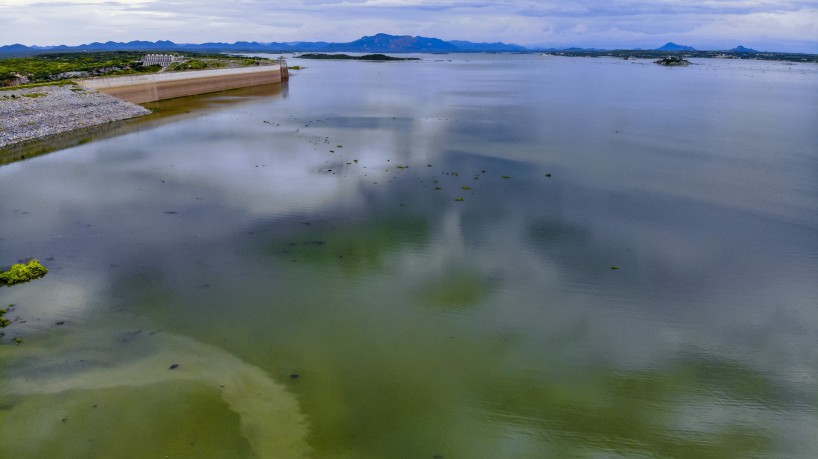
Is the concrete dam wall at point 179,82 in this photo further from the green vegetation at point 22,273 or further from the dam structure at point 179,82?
the green vegetation at point 22,273

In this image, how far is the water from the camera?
7.25 metres

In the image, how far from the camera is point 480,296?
1088 centimetres

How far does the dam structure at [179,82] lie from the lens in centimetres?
3866

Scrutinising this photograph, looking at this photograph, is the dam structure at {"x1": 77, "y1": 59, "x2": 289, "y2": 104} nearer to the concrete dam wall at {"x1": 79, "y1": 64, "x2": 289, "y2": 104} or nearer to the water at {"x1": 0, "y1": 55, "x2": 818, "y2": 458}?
the concrete dam wall at {"x1": 79, "y1": 64, "x2": 289, "y2": 104}

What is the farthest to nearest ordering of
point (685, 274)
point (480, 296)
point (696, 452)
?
point (685, 274), point (480, 296), point (696, 452)

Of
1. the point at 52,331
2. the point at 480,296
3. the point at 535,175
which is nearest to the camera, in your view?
the point at 52,331

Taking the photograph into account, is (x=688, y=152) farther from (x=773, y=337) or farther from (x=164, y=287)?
(x=164, y=287)

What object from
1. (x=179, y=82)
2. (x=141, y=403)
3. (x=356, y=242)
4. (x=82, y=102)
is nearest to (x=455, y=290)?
(x=356, y=242)

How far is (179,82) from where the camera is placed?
47.5m

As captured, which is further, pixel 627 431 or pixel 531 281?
pixel 531 281

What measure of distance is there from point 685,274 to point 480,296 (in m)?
5.09

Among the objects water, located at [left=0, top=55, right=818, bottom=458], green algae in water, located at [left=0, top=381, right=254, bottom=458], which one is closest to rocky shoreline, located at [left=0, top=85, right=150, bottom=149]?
water, located at [left=0, top=55, right=818, bottom=458]

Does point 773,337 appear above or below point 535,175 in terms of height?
below

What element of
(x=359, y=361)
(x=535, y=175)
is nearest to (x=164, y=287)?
(x=359, y=361)
